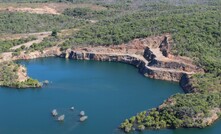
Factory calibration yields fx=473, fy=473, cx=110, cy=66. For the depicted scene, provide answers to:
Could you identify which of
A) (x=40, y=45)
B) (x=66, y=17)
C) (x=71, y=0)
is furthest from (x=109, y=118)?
(x=71, y=0)

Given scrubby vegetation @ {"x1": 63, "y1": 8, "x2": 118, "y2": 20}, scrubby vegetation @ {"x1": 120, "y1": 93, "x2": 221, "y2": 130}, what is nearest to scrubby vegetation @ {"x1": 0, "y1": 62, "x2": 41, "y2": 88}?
scrubby vegetation @ {"x1": 120, "y1": 93, "x2": 221, "y2": 130}

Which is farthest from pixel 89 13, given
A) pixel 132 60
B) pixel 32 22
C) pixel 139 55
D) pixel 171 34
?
pixel 132 60

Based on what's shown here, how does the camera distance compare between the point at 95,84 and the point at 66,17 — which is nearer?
the point at 95,84

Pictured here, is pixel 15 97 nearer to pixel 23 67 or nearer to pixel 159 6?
pixel 23 67

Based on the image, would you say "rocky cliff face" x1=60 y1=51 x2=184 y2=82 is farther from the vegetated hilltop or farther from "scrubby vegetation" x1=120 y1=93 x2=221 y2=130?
"scrubby vegetation" x1=120 y1=93 x2=221 y2=130

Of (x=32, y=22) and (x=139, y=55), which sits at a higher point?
(x=32, y=22)

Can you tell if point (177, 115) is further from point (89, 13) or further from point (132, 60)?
point (89, 13)
